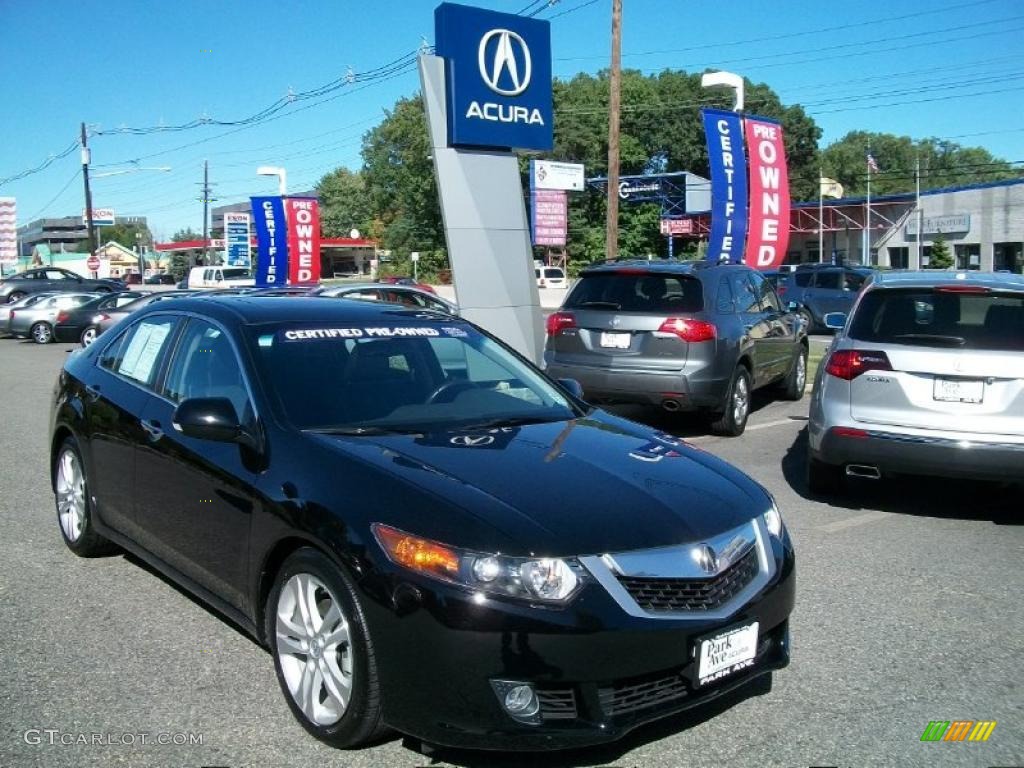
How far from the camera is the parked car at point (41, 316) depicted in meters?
26.7

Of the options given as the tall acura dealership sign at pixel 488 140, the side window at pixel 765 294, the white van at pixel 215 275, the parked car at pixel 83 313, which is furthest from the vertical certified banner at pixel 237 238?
the side window at pixel 765 294

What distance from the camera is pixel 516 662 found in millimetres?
2986

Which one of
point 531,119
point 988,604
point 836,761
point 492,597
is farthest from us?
point 531,119

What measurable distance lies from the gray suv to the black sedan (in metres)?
4.58

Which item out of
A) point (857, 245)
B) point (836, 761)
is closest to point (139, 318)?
point (836, 761)

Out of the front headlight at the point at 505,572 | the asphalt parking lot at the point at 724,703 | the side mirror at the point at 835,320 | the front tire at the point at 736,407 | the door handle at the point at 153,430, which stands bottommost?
the asphalt parking lot at the point at 724,703

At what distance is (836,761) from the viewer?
3.35m

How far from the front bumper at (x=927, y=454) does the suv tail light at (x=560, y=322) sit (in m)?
3.63

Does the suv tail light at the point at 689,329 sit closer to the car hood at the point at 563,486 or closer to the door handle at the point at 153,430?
the car hood at the point at 563,486

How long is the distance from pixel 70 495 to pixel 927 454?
5345mm

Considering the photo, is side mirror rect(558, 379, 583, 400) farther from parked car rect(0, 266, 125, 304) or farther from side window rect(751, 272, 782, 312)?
parked car rect(0, 266, 125, 304)

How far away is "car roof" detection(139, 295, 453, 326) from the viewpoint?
4578mm

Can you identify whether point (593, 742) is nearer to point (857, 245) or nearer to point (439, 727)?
point (439, 727)

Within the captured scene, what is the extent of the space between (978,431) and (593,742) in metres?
4.28
